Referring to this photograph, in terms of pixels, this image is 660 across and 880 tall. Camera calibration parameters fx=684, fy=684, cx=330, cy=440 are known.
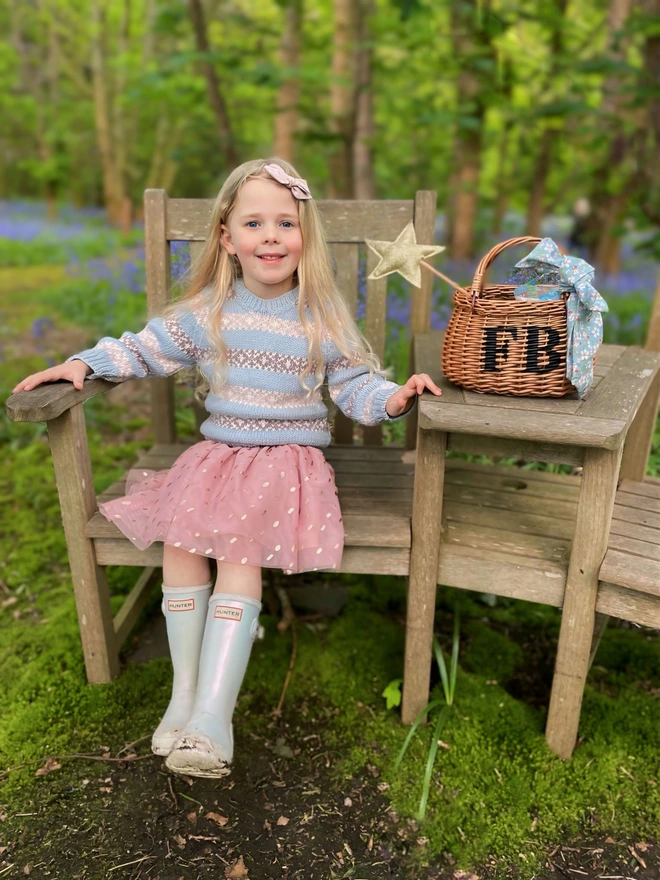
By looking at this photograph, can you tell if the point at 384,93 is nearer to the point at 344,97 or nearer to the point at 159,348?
the point at 344,97

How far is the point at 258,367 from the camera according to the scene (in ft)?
→ 6.22

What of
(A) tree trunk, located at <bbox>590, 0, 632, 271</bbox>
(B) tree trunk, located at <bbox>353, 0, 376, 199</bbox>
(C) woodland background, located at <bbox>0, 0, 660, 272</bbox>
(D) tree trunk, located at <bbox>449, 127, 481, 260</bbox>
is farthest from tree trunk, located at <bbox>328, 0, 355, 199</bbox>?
(A) tree trunk, located at <bbox>590, 0, 632, 271</bbox>

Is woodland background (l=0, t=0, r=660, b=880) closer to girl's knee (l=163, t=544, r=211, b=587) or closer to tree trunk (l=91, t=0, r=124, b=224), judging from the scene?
girl's knee (l=163, t=544, r=211, b=587)

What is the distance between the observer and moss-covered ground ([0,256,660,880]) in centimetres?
158

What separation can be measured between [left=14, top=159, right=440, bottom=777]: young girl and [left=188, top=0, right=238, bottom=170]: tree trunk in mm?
2477

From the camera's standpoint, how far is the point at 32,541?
285cm

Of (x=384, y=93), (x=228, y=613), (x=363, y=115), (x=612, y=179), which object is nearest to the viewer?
(x=228, y=613)

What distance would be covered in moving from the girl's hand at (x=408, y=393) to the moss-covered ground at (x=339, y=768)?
0.51m

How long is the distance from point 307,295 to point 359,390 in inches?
12.0

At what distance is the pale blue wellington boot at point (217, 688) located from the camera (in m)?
1.51

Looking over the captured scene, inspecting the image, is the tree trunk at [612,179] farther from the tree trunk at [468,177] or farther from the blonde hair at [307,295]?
the blonde hair at [307,295]

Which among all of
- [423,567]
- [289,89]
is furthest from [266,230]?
[289,89]

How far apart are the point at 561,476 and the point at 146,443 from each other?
215 cm

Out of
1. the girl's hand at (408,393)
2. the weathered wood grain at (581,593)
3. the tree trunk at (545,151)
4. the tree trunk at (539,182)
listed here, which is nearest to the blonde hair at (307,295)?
the girl's hand at (408,393)
